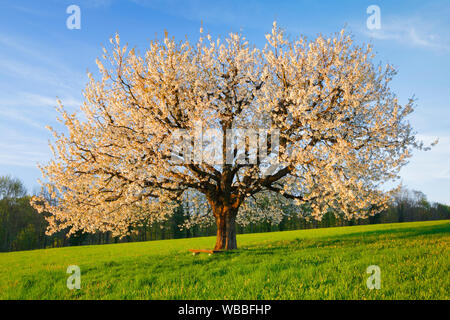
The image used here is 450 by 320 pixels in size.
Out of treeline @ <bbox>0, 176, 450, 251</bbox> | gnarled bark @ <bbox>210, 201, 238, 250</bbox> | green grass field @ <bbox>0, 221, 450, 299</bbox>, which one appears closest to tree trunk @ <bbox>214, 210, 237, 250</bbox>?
gnarled bark @ <bbox>210, 201, 238, 250</bbox>

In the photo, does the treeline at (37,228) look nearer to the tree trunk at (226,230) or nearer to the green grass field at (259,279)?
the tree trunk at (226,230)

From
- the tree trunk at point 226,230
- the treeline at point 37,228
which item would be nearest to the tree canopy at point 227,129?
the tree trunk at point 226,230

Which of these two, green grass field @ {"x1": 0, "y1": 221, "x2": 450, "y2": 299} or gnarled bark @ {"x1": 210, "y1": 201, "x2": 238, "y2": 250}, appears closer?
green grass field @ {"x1": 0, "y1": 221, "x2": 450, "y2": 299}

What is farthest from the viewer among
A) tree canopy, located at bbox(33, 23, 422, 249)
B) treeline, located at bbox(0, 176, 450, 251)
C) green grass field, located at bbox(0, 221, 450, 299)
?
treeline, located at bbox(0, 176, 450, 251)

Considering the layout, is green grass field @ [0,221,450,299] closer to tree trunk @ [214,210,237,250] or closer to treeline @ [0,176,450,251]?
tree trunk @ [214,210,237,250]

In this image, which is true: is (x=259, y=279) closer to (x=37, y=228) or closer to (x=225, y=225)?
(x=225, y=225)

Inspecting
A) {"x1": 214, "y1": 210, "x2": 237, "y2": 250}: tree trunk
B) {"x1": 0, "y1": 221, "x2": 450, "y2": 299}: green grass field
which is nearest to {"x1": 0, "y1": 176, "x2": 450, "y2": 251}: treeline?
{"x1": 214, "y1": 210, "x2": 237, "y2": 250}: tree trunk

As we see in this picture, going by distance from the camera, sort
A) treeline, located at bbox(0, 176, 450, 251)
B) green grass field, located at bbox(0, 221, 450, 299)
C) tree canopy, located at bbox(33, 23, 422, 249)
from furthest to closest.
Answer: treeline, located at bbox(0, 176, 450, 251) → tree canopy, located at bbox(33, 23, 422, 249) → green grass field, located at bbox(0, 221, 450, 299)

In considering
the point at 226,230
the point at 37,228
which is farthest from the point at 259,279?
the point at 37,228

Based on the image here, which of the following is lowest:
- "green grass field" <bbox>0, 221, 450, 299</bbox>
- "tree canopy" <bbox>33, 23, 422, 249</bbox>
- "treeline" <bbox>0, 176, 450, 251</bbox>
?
"treeline" <bbox>0, 176, 450, 251</bbox>

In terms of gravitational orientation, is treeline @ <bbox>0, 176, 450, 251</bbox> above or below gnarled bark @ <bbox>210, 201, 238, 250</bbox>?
below

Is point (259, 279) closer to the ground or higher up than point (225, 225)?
closer to the ground

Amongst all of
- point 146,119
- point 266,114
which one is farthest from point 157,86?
point 266,114
